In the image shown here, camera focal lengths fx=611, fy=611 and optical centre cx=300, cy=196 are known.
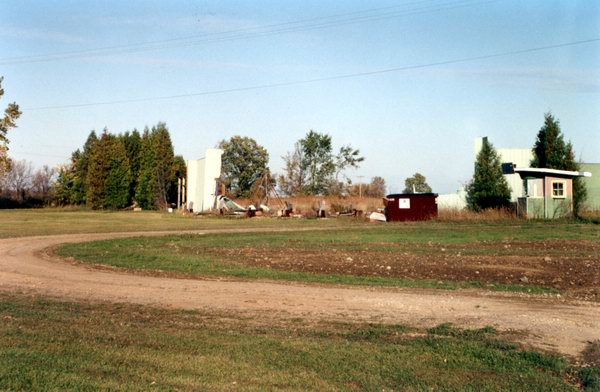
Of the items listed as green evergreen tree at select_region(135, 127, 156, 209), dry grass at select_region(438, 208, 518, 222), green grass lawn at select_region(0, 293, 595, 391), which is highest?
green evergreen tree at select_region(135, 127, 156, 209)

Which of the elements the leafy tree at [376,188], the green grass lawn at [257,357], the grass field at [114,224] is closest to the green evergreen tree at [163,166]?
the grass field at [114,224]

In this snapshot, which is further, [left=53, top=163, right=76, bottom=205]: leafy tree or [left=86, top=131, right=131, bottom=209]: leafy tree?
[left=53, top=163, right=76, bottom=205]: leafy tree

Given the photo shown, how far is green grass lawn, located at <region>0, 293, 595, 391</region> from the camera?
6703mm

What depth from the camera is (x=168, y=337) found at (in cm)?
888

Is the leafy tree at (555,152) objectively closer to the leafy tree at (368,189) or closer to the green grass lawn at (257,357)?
the green grass lawn at (257,357)

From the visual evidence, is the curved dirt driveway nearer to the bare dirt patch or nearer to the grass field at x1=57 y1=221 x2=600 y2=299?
the grass field at x1=57 y1=221 x2=600 y2=299

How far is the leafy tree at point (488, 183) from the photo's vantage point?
5003 cm

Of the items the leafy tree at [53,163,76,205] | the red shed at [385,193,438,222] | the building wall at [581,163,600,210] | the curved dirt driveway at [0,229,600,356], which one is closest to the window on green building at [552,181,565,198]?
the red shed at [385,193,438,222]

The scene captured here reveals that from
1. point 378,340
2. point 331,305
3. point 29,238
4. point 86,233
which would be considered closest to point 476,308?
point 331,305

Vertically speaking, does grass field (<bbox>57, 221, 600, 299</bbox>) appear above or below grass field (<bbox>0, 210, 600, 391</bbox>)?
above

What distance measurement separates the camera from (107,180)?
88.1 metres

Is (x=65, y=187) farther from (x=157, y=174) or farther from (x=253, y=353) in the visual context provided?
(x=253, y=353)

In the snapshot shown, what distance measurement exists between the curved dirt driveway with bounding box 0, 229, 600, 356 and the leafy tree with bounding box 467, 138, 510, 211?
37447 mm

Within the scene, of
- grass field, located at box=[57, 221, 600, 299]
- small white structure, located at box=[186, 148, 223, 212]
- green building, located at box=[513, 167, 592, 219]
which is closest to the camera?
grass field, located at box=[57, 221, 600, 299]
